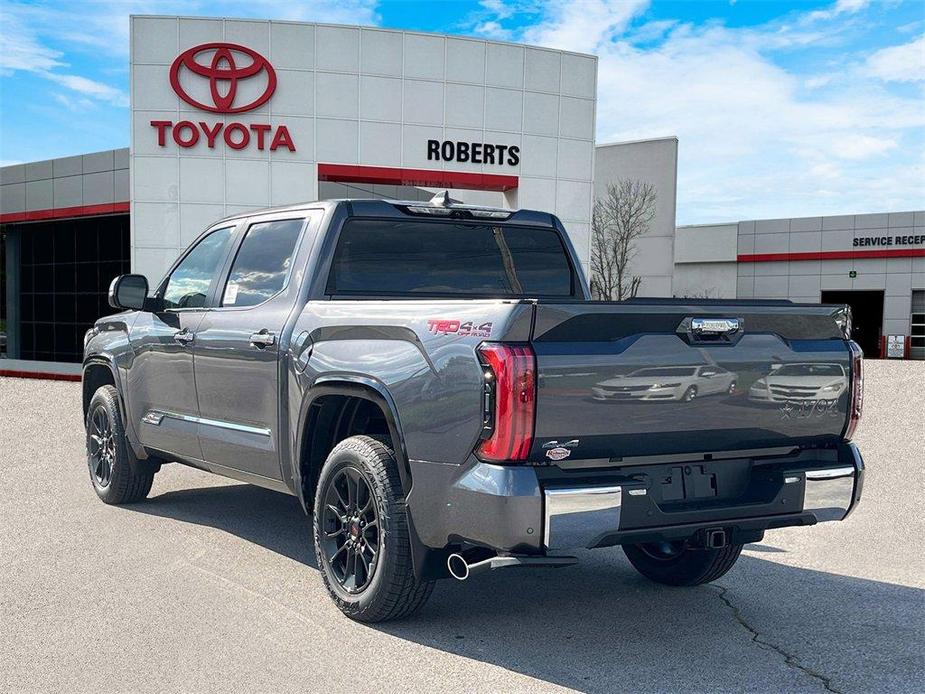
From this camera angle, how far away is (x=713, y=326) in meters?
3.99

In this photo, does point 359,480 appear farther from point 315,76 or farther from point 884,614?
point 315,76

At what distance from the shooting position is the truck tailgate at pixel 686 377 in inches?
144

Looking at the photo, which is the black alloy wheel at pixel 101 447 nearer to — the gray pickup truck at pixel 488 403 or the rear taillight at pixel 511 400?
the gray pickup truck at pixel 488 403

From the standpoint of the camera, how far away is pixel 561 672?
13.0 ft

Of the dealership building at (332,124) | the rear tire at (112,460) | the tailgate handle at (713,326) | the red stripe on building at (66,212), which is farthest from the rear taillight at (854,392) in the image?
the red stripe on building at (66,212)

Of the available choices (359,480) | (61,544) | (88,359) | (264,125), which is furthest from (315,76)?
(359,480)

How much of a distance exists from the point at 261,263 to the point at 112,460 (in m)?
2.56

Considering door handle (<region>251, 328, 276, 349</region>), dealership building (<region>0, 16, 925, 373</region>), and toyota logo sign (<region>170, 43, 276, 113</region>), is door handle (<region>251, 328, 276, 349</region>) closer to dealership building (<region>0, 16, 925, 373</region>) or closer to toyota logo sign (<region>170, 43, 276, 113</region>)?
dealership building (<region>0, 16, 925, 373</region>)

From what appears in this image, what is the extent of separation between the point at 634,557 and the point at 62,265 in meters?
33.6

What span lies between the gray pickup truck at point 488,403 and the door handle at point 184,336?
0.05 m

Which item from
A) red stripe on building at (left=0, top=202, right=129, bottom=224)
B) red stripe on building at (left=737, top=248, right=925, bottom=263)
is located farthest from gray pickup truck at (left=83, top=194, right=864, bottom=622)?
red stripe on building at (left=737, top=248, right=925, bottom=263)

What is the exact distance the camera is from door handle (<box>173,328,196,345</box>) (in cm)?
601

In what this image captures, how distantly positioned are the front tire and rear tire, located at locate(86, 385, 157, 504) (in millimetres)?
2857

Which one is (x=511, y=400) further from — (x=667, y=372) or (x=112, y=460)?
(x=112, y=460)
